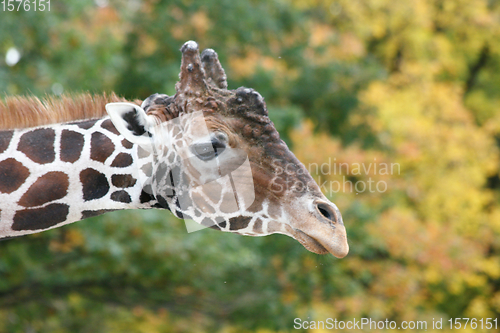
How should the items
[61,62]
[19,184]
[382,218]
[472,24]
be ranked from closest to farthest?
[19,184] < [61,62] < [382,218] < [472,24]

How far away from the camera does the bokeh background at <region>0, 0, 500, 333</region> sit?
27.8 feet

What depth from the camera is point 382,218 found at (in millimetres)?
11164

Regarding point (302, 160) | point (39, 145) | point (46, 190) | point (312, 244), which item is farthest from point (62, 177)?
point (302, 160)

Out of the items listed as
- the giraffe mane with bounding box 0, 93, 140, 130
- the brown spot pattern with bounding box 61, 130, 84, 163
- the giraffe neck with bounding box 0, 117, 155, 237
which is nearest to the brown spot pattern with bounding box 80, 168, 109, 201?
the giraffe neck with bounding box 0, 117, 155, 237

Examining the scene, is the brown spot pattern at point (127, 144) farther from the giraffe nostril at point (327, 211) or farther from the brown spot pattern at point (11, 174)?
the giraffe nostril at point (327, 211)

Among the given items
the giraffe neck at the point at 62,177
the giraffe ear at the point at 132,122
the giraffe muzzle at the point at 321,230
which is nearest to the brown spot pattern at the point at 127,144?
the giraffe neck at the point at 62,177


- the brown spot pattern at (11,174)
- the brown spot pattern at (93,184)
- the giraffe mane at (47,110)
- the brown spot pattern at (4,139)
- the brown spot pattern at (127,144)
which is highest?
the giraffe mane at (47,110)

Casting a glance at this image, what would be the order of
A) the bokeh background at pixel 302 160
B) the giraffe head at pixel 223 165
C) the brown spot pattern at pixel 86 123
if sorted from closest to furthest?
the giraffe head at pixel 223 165 → the brown spot pattern at pixel 86 123 → the bokeh background at pixel 302 160

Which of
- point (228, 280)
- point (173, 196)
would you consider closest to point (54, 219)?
point (173, 196)

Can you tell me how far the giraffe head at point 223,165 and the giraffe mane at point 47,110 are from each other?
389 millimetres

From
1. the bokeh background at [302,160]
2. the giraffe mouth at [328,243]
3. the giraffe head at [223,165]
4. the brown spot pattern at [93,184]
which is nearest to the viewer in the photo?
the giraffe mouth at [328,243]

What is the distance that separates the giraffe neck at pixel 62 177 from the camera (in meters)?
2.63

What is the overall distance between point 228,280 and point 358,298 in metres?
2.77

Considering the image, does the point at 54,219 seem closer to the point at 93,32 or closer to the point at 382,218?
the point at 93,32
